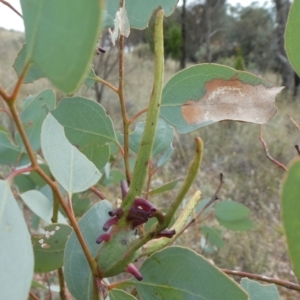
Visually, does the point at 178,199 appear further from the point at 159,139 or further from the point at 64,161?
the point at 159,139

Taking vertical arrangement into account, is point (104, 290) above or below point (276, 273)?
above

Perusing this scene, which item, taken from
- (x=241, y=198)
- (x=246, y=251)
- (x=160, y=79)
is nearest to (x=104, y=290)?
(x=160, y=79)

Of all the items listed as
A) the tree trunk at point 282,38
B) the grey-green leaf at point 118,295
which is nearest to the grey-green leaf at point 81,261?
the grey-green leaf at point 118,295

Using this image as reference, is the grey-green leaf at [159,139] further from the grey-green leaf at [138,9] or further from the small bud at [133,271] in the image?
the small bud at [133,271]

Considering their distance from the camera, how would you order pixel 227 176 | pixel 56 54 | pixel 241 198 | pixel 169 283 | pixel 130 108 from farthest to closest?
pixel 130 108
pixel 227 176
pixel 241 198
pixel 169 283
pixel 56 54

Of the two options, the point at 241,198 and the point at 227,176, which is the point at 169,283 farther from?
the point at 227,176

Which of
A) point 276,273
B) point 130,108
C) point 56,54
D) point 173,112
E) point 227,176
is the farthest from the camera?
point 130,108

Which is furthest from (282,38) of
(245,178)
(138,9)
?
(138,9)
